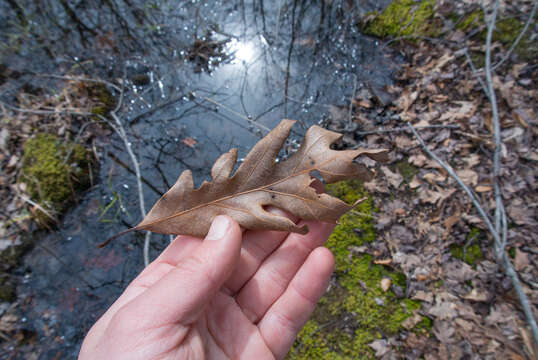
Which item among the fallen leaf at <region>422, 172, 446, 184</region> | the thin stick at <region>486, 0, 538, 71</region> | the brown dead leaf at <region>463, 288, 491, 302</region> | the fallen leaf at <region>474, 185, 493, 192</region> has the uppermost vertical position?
the thin stick at <region>486, 0, 538, 71</region>

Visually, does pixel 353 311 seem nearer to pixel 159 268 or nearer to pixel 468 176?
pixel 159 268

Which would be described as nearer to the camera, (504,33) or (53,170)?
(53,170)

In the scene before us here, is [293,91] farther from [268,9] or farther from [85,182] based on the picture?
[85,182]

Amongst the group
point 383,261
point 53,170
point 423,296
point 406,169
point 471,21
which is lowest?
point 423,296

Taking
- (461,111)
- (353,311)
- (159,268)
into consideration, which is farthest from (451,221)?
(159,268)

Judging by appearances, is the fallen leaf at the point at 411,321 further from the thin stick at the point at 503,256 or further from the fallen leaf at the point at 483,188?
the fallen leaf at the point at 483,188

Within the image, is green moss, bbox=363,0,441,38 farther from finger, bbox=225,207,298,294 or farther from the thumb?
the thumb

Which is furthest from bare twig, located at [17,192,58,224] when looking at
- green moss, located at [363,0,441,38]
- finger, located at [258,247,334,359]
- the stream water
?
green moss, located at [363,0,441,38]

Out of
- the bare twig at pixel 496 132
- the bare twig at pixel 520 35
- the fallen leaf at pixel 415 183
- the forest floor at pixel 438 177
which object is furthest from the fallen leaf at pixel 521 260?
the bare twig at pixel 520 35
